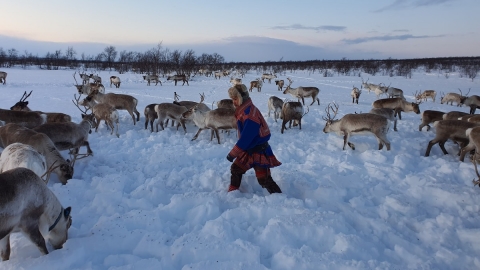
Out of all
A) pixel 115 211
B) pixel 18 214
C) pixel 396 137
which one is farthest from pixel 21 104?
pixel 396 137

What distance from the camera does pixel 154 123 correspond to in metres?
10.0

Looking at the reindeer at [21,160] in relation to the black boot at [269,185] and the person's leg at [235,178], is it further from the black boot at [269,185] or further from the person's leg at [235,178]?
the black boot at [269,185]

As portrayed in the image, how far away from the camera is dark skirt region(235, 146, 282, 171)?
14.9ft

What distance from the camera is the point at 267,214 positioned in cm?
393

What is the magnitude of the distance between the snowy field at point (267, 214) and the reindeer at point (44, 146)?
10.2 inches

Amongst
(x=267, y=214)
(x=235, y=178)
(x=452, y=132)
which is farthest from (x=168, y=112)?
(x=452, y=132)

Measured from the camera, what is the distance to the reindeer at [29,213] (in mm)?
2805

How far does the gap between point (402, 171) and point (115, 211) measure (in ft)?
16.4

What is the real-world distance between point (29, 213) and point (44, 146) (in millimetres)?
2826

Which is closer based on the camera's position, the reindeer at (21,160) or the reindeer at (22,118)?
the reindeer at (21,160)

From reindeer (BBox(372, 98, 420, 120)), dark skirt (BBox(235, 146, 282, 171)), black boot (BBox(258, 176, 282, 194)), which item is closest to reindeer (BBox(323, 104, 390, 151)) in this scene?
black boot (BBox(258, 176, 282, 194))

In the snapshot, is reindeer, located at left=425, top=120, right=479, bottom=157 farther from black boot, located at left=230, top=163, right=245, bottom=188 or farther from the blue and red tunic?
black boot, located at left=230, top=163, right=245, bottom=188

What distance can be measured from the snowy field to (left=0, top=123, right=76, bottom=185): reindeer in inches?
10.2

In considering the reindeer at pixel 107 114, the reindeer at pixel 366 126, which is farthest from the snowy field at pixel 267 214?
the reindeer at pixel 107 114
